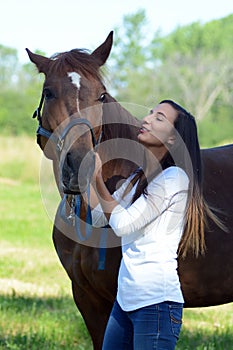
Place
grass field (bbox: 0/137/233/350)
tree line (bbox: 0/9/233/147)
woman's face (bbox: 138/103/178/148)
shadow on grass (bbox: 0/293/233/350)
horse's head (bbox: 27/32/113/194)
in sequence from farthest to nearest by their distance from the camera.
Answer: tree line (bbox: 0/9/233/147) → grass field (bbox: 0/137/233/350) → shadow on grass (bbox: 0/293/233/350) → horse's head (bbox: 27/32/113/194) → woman's face (bbox: 138/103/178/148)

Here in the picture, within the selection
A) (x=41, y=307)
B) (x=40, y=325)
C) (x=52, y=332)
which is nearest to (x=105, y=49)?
(x=52, y=332)

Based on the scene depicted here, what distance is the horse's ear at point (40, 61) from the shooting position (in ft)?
11.8

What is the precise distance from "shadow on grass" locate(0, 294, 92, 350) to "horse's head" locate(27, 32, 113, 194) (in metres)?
1.82

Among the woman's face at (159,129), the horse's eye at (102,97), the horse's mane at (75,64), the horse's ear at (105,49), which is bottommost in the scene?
the woman's face at (159,129)

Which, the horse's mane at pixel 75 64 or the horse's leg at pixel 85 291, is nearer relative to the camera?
the horse's mane at pixel 75 64

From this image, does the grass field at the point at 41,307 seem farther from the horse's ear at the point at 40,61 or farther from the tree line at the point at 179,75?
the tree line at the point at 179,75

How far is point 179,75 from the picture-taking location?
49094mm

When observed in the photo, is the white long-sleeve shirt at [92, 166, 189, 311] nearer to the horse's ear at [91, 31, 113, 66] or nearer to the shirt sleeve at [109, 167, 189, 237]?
the shirt sleeve at [109, 167, 189, 237]

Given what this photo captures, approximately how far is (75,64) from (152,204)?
107 cm

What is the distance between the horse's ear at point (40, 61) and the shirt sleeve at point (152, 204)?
1.14m

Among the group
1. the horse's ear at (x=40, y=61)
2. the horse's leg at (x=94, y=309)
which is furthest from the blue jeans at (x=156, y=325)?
the horse's ear at (x=40, y=61)

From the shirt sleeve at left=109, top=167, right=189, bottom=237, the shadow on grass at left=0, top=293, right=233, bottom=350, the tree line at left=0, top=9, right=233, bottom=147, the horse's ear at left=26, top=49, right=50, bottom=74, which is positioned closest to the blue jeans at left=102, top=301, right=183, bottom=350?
the shirt sleeve at left=109, top=167, right=189, bottom=237

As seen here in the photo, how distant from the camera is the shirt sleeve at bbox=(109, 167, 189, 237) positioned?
270 cm

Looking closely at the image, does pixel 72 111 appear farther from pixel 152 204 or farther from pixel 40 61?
pixel 152 204
